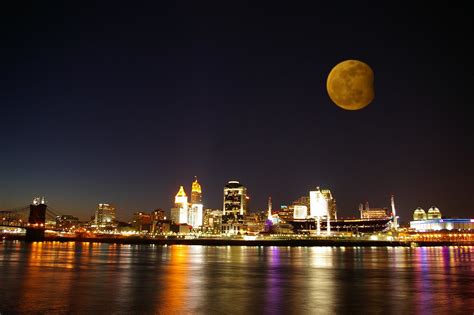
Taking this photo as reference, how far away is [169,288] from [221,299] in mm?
4657

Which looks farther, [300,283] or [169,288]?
[300,283]

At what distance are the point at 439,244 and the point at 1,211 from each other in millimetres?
188897

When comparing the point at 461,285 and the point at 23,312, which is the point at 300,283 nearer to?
the point at 461,285

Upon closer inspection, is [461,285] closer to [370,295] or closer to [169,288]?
[370,295]

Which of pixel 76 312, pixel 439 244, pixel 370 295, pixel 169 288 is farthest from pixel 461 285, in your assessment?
pixel 439 244

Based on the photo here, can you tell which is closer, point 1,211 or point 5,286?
point 5,286

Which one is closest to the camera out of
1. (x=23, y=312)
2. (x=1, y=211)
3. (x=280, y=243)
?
(x=23, y=312)

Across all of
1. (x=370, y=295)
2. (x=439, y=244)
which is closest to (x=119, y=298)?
(x=370, y=295)

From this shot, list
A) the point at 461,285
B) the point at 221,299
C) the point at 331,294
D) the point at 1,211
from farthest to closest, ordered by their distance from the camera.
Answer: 1. the point at 1,211
2. the point at 461,285
3. the point at 331,294
4. the point at 221,299

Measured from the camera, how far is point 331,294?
19.2 m

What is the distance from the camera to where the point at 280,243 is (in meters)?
153

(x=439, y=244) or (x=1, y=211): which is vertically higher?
(x=1, y=211)

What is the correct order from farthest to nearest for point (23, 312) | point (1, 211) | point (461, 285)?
point (1, 211) < point (461, 285) < point (23, 312)

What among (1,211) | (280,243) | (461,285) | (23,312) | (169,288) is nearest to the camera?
(23,312)
